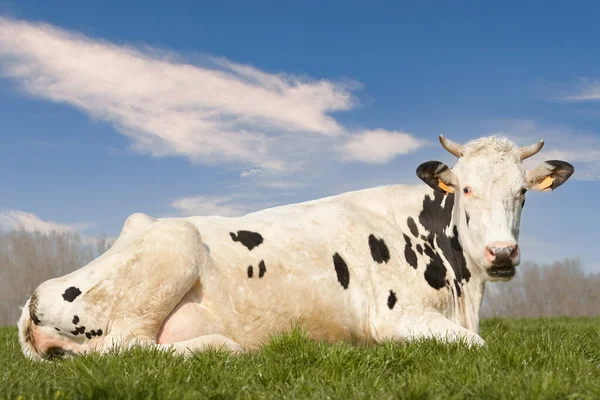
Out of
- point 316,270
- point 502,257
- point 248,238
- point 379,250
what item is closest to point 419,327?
point 379,250

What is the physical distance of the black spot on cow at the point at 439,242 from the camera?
27.9ft

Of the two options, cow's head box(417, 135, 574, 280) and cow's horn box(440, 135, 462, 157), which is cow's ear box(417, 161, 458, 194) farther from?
cow's horn box(440, 135, 462, 157)

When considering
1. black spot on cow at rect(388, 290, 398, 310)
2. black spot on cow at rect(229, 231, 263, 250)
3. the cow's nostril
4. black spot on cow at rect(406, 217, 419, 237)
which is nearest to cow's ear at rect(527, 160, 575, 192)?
the cow's nostril

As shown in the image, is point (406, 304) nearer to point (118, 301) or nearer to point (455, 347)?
point (455, 347)

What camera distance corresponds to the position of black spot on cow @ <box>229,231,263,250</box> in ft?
25.3

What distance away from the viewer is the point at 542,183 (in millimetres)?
8664

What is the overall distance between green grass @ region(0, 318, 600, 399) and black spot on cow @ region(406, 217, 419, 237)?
105 inches

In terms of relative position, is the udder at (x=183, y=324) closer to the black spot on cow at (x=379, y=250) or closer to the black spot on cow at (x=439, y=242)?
the black spot on cow at (x=379, y=250)

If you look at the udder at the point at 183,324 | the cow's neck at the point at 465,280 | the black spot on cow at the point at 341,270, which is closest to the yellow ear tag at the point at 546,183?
the cow's neck at the point at 465,280

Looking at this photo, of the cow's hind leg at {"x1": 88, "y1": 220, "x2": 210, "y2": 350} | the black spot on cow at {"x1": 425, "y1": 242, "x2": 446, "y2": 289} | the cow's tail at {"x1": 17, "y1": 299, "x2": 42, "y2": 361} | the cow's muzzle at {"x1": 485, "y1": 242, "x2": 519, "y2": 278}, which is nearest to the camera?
the cow's hind leg at {"x1": 88, "y1": 220, "x2": 210, "y2": 350}

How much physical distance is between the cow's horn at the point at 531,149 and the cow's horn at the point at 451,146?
0.88 metres

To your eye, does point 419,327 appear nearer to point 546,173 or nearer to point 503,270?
point 503,270

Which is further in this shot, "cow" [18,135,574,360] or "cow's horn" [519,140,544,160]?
"cow's horn" [519,140,544,160]

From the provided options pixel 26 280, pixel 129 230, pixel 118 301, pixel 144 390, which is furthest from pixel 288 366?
pixel 26 280
